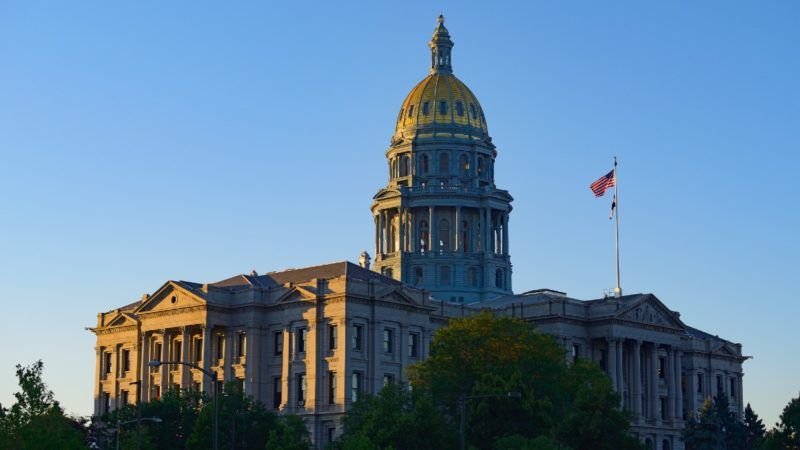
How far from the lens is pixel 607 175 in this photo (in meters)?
150

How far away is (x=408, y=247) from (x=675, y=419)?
114 ft

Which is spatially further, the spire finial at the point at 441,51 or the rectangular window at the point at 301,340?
the spire finial at the point at 441,51

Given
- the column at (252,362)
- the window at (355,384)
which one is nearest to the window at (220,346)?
the column at (252,362)

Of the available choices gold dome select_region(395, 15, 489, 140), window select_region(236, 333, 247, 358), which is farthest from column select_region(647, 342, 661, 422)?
window select_region(236, 333, 247, 358)

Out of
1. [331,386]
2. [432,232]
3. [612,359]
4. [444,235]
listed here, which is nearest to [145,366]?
[331,386]

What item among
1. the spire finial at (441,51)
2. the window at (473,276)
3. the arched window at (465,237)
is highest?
the spire finial at (441,51)

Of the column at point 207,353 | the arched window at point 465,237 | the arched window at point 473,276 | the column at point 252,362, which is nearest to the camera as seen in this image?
the column at point 207,353

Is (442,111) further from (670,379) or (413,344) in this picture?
(413,344)

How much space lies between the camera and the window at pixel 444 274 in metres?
173

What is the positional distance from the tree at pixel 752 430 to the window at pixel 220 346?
45.5 meters

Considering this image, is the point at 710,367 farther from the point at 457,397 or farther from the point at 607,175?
the point at 457,397

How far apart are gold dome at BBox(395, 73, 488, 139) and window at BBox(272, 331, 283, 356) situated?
152 ft

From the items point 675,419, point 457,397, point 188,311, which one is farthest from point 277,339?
point 675,419

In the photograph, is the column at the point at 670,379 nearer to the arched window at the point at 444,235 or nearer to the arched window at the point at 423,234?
the arched window at the point at 444,235
